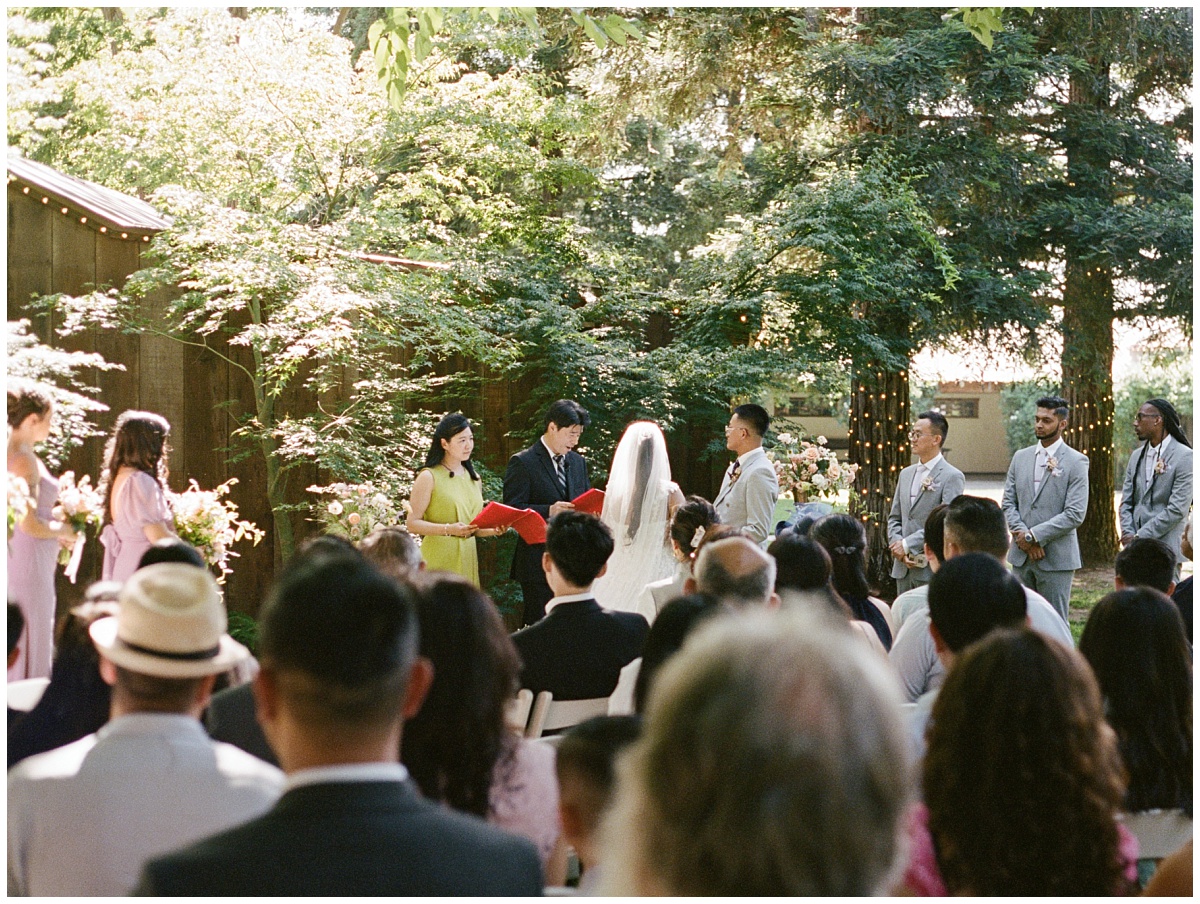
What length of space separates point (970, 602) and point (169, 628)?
6.36 feet

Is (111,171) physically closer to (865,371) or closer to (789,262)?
(789,262)

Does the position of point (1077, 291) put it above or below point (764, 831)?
above

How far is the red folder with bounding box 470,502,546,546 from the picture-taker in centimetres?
615

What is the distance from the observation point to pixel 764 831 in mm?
1090

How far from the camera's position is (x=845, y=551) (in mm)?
4430

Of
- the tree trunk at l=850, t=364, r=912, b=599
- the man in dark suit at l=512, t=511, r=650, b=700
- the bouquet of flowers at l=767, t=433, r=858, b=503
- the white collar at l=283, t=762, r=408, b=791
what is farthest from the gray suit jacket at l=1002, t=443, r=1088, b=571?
the white collar at l=283, t=762, r=408, b=791

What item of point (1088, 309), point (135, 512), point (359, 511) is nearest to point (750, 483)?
point (359, 511)

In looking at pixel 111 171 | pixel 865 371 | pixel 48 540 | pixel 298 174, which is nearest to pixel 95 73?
pixel 111 171

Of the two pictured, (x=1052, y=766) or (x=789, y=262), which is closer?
(x=1052, y=766)

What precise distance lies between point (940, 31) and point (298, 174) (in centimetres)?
599

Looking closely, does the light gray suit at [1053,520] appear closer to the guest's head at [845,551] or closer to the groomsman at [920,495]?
the groomsman at [920,495]

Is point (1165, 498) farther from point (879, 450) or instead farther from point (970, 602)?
point (970, 602)

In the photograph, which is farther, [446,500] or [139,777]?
[446,500]

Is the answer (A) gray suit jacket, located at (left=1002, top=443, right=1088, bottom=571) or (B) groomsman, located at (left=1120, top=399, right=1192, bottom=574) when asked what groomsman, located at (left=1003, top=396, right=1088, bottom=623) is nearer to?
(A) gray suit jacket, located at (left=1002, top=443, right=1088, bottom=571)
